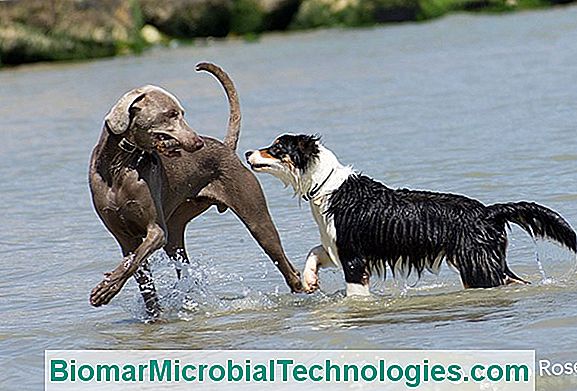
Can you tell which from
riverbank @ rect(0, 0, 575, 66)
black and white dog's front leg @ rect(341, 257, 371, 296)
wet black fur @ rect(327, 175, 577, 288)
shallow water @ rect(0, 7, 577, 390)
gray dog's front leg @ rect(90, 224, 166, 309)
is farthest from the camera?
riverbank @ rect(0, 0, 575, 66)

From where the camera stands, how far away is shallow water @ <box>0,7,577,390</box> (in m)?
7.13

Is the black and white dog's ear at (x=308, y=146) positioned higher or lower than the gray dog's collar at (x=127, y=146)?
lower

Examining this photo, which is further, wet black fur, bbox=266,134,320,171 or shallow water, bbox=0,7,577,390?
wet black fur, bbox=266,134,320,171

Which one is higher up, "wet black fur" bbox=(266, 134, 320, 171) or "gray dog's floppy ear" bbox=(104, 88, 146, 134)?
"gray dog's floppy ear" bbox=(104, 88, 146, 134)

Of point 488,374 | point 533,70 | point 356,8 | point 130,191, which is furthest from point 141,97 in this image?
point 356,8

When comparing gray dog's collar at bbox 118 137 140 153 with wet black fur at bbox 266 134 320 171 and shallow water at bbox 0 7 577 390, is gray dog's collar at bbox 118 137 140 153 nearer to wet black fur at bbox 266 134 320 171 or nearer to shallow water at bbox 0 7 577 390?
wet black fur at bbox 266 134 320 171

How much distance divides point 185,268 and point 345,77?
1290 centimetres

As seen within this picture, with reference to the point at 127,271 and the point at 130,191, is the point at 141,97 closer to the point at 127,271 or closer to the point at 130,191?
the point at 130,191

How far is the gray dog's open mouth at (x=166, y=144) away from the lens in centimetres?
729

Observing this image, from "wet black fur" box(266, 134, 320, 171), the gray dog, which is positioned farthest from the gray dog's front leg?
"wet black fur" box(266, 134, 320, 171)

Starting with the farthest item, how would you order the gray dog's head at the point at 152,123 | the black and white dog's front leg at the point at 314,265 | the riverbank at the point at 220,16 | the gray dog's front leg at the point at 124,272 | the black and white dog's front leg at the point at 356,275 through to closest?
the riverbank at the point at 220,16 → the black and white dog's front leg at the point at 314,265 → the black and white dog's front leg at the point at 356,275 → the gray dog's front leg at the point at 124,272 → the gray dog's head at the point at 152,123

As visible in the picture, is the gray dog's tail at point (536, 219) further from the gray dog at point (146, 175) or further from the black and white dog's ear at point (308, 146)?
the gray dog at point (146, 175)

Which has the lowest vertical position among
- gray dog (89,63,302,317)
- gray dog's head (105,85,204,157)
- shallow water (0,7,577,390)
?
shallow water (0,7,577,390)

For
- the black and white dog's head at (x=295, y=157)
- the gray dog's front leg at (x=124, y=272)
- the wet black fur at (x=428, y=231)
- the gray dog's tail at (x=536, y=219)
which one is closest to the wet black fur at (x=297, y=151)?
the black and white dog's head at (x=295, y=157)
